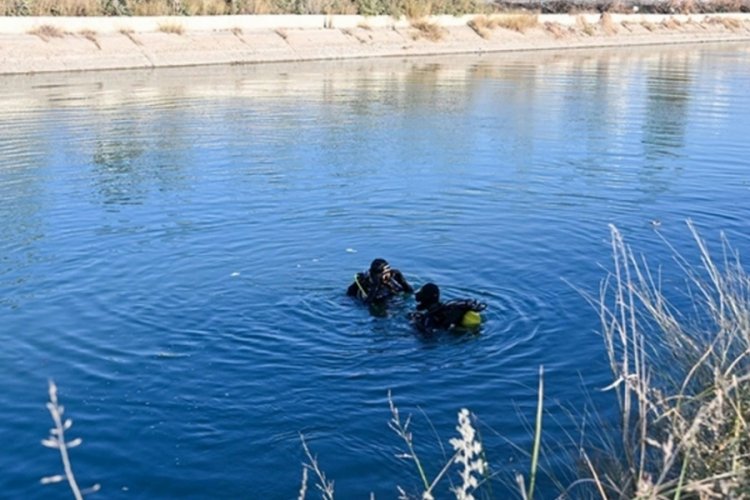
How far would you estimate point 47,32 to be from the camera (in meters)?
41.1

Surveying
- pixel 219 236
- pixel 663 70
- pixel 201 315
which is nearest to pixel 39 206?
pixel 219 236

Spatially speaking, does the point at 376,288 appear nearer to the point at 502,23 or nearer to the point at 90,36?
the point at 90,36

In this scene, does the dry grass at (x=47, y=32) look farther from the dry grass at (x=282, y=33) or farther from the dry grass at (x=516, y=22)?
the dry grass at (x=516, y=22)

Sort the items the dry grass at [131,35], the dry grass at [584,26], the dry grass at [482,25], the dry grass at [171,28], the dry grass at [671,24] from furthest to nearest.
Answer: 1. the dry grass at [671,24]
2. the dry grass at [584,26]
3. the dry grass at [482,25]
4. the dry grass at [171,28]
5. the dry grass at [131,35]

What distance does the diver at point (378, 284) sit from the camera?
11859 millimetres

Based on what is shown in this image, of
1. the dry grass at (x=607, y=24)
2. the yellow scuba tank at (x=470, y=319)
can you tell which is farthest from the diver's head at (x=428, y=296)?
the dry grass at (x=607, y=24)

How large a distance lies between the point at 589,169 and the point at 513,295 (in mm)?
8715

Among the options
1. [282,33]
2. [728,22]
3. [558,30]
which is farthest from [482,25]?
[728,22]

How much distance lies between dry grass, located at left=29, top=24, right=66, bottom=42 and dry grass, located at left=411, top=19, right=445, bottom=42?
18459 millimetres

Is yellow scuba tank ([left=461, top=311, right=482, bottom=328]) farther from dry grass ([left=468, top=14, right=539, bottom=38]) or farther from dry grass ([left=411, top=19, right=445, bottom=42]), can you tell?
dry grass ([left=468, top=14, right=539, bottom=38])

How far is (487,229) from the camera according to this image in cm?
1555

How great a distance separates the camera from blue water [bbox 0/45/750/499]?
29.0 ft

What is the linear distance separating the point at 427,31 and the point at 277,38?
32.2 feet

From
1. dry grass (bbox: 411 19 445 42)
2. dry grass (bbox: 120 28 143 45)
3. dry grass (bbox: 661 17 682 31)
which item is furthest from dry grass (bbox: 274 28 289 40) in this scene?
dry grass (bbox: 661 17 682 31)
